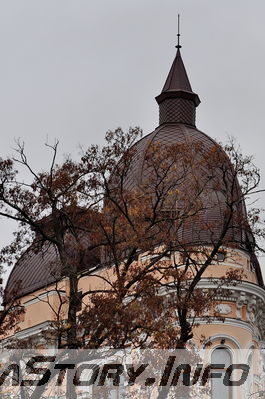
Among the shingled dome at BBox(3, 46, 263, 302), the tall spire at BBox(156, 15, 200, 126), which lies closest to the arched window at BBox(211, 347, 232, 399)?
the shingled dome at BBox(3, 46, 263, 302)

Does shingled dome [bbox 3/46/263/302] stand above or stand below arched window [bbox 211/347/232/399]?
above

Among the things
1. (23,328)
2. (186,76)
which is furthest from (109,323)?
(186,76)

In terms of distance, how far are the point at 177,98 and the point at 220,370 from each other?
14.2 m

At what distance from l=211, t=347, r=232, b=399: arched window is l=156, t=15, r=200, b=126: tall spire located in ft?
38.5

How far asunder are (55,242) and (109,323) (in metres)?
2.65

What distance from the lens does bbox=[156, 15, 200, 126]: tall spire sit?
4816 cm

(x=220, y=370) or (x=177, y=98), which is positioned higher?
(x=177, y=98)

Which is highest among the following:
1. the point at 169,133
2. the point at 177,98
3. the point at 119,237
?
the point at 177,98

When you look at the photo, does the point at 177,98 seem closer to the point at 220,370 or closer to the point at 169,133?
the point at 169,133

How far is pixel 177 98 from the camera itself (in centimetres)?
4931

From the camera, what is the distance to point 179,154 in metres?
29.8

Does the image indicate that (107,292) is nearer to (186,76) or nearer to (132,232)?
(132,232)

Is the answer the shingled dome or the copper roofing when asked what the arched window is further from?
the copper roofing

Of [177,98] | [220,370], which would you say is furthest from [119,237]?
[177,98]
